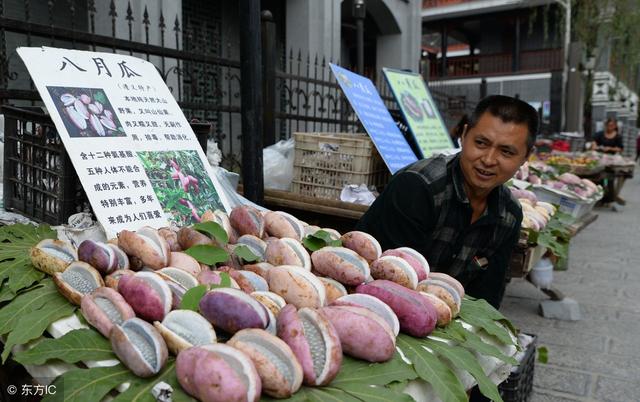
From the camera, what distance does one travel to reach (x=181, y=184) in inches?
88.6

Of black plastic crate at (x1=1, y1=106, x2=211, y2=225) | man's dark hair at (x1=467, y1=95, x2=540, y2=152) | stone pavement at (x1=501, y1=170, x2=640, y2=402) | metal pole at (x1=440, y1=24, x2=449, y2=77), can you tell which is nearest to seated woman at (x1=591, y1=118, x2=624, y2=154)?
stone pavement at (x1=501, y1=170, x2=640, y2=402)

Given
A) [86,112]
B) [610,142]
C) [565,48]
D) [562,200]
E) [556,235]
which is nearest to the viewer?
[86,112]

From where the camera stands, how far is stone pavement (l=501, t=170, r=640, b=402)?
3.15 m

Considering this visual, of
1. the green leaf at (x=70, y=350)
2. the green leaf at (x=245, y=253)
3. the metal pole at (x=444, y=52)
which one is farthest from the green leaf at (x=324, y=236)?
the metal pole at (x=444, y=52)

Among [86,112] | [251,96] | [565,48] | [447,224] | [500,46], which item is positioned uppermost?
[500,46]

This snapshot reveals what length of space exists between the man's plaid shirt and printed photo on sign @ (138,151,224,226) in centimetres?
78

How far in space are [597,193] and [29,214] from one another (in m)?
5.59

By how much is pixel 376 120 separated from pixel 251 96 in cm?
148

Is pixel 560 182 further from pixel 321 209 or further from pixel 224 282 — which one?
pixel 224 282

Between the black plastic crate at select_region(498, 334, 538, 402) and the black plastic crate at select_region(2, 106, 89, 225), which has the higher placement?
the black plastic crate at select_region(2, 106, 89, 225)

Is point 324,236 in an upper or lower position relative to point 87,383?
upper

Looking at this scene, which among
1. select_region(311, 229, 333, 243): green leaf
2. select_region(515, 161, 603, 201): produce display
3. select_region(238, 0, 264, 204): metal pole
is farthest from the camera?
select_region(515, 161, 603, 201): produce display

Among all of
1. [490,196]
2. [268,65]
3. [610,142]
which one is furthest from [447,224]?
[610,142]

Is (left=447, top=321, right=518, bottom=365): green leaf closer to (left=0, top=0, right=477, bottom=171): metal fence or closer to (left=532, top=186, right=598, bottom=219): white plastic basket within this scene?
(left=0, top=0, right=477, bottom=171): metal fence
